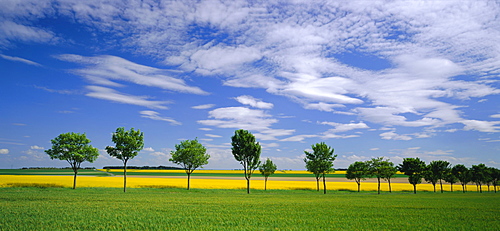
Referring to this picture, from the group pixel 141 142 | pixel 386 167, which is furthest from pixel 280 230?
pixel 386 167

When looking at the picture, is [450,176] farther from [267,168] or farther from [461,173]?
→ [267,168]

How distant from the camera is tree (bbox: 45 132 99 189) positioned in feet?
190

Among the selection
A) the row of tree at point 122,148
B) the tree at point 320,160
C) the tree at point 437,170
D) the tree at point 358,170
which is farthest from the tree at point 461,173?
the row of tree at point 122,148

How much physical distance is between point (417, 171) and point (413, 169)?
108 centimetres

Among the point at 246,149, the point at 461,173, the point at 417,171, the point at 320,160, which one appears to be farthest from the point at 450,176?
the point at 246,149

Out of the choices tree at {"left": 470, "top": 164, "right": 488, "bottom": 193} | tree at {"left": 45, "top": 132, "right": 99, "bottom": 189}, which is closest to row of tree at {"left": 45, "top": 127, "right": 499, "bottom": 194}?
tree at {"left": 45, "top": 132, "right": 99, "bottom": 189}

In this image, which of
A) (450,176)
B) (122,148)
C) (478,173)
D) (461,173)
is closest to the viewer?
(122,148)

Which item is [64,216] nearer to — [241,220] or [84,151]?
[241,220]

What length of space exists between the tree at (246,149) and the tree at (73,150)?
2901 cm

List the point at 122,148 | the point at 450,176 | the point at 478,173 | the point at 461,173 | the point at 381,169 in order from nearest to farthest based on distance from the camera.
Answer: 1. the point at 122,148
2. the point at 381,169
3. the point at 450,176
4. the point at 461,173
5. the point at 478,173

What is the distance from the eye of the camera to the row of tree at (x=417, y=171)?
75000 mm

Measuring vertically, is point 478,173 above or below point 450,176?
above

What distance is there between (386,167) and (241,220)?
64924mm

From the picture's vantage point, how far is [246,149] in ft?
187
